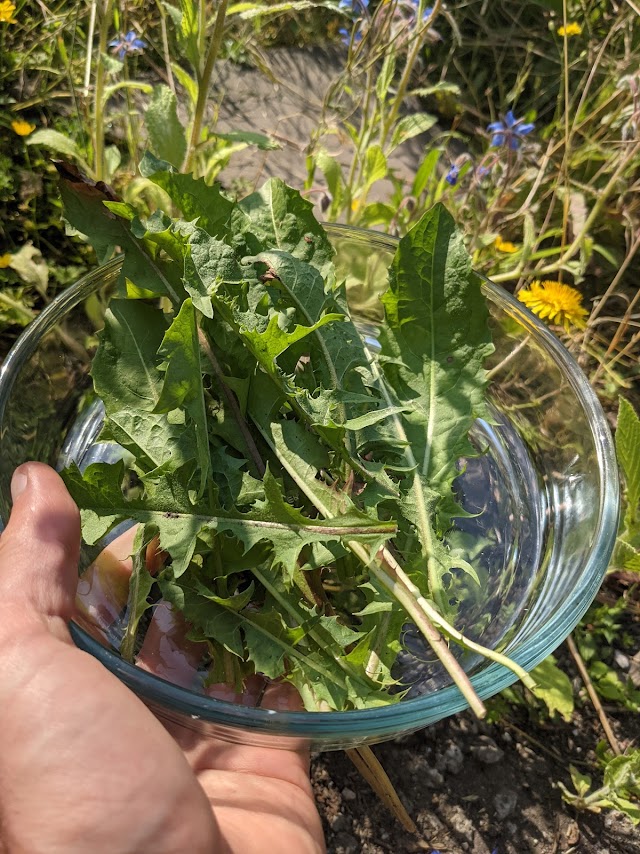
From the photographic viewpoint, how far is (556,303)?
68.3 inches

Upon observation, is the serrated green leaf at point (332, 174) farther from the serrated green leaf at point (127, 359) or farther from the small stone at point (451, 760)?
the small stone at point (451, 760)

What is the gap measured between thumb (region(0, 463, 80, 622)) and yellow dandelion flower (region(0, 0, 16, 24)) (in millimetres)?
1934

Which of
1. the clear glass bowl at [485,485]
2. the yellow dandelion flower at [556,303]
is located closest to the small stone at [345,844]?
the clear glass bowl at [485,485]

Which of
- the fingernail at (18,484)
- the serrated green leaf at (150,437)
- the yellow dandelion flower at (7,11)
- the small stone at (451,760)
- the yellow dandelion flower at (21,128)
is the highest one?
the yellow dandelion flower at (7,11)

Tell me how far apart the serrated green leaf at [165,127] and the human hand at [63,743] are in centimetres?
88

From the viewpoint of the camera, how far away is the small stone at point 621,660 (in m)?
1.64

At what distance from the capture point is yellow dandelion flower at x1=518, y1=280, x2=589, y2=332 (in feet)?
5.69

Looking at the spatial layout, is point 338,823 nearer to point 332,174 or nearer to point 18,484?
point 18,484

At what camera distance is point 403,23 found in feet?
5.21

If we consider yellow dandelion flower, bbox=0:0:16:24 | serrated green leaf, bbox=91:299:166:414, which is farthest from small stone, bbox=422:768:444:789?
yellow dandelion flower, bbox=0:0:16:24

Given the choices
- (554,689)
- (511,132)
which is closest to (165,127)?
(511,132)

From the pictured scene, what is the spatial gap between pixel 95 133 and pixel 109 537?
999 mm

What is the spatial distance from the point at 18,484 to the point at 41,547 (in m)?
0.11

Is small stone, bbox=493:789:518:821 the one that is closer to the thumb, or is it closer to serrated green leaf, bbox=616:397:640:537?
serrated green leaf, bbox=616:397:640:537
